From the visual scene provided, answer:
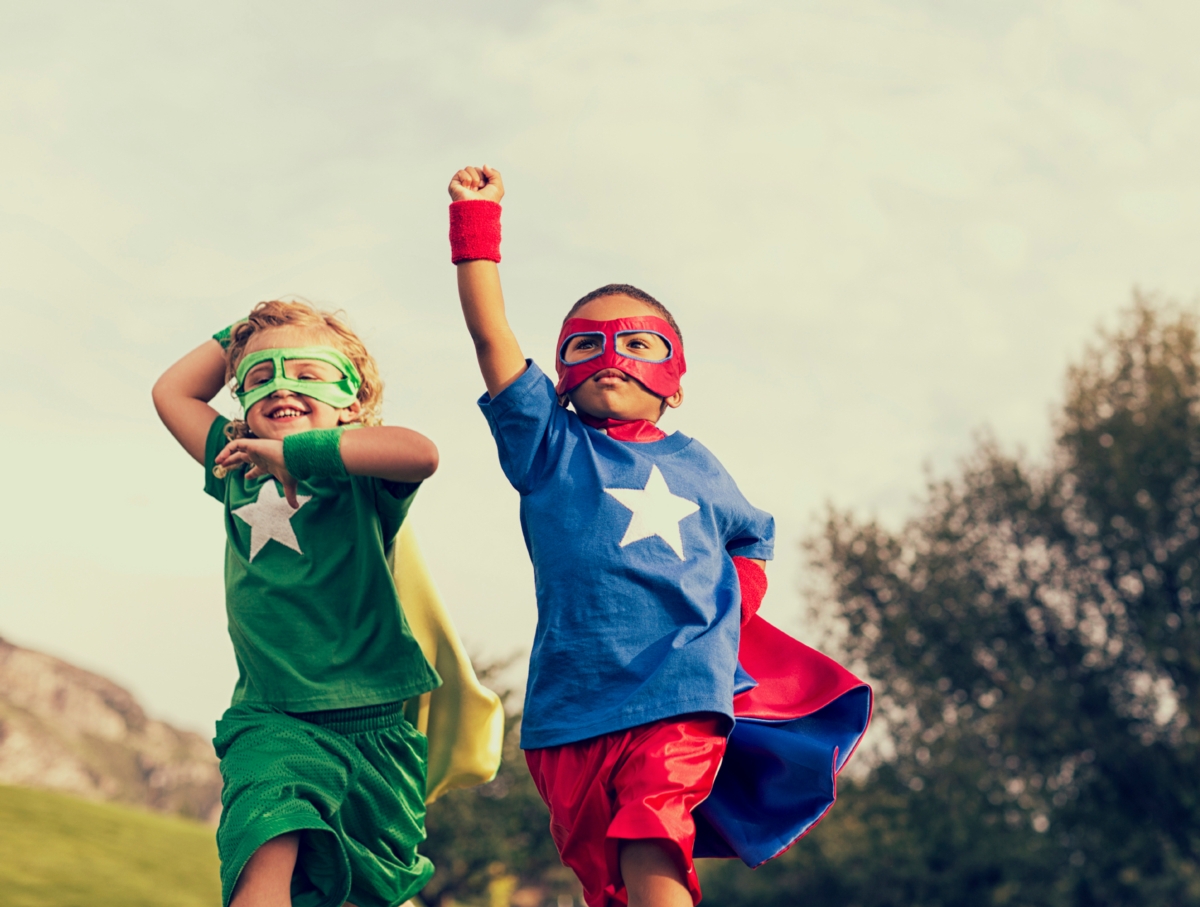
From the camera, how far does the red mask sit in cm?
338

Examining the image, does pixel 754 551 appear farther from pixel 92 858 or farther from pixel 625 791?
pixel 92 858

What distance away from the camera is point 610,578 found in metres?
3.06

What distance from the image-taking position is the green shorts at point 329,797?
126 inches

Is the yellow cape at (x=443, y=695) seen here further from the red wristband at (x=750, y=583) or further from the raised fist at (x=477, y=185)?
the raised fist at (x=477, y=185)

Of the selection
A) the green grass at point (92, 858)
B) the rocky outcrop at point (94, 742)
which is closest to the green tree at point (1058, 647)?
the green grass at point (92, 858)

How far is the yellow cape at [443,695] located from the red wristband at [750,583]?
102cm

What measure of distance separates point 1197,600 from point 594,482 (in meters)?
Answer: 18.0

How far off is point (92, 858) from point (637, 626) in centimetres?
855

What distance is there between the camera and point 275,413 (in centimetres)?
360

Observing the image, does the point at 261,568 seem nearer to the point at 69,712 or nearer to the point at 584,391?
the point at 584,391

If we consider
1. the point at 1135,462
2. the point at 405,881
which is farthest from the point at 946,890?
the point at 405,881

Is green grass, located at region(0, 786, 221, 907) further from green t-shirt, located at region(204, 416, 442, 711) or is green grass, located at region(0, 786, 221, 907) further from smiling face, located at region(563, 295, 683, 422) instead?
smiling face, located at region(563, 295, 683, 422)

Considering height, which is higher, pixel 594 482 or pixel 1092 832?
pixel 594 482

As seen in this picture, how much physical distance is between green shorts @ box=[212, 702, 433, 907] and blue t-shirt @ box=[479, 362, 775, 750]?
0.68m
